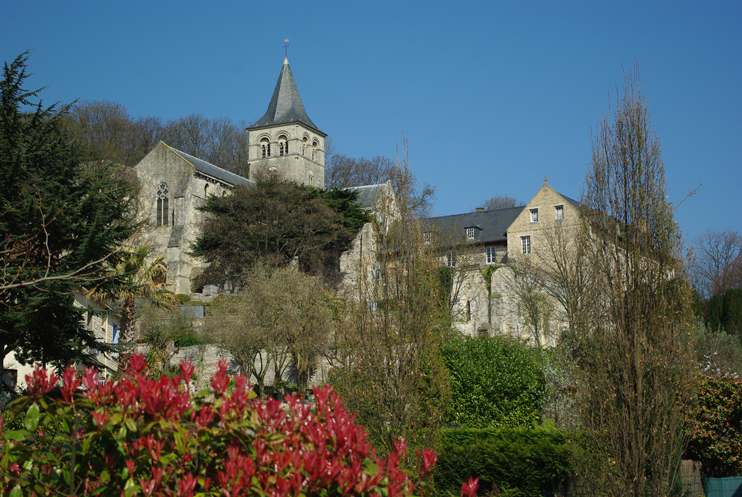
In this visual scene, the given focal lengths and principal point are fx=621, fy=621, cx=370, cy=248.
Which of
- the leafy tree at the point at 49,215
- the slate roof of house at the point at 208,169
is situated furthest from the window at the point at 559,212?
the leafy tree at the point at 49,215

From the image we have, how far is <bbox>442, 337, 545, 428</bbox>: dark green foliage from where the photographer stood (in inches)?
657

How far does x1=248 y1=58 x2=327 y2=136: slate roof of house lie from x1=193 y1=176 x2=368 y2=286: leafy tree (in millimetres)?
18537

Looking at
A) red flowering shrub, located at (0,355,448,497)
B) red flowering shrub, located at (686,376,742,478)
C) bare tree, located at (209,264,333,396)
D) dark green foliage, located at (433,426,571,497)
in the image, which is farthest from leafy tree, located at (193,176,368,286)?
red flowering shrub, located at (0,355,448,497)

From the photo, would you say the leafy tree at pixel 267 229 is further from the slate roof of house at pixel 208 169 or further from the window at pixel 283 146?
the window at pixel 283 146

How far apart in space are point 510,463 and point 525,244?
30.4m

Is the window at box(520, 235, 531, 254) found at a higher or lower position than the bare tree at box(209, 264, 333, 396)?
higher

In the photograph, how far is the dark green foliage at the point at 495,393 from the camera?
16688 mm

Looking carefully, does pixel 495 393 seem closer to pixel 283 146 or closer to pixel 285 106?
pixel 283 146

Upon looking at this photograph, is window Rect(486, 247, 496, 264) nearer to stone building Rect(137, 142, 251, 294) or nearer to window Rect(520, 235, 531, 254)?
window Rect(520, 235, 531, 254)

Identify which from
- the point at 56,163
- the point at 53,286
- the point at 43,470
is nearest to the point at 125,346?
the point at 53,286

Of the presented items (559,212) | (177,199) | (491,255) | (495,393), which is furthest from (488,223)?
(495,393)

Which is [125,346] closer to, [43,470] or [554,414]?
[554,414]

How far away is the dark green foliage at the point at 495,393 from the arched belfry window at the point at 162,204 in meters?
39.1

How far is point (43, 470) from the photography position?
12.4 feet
